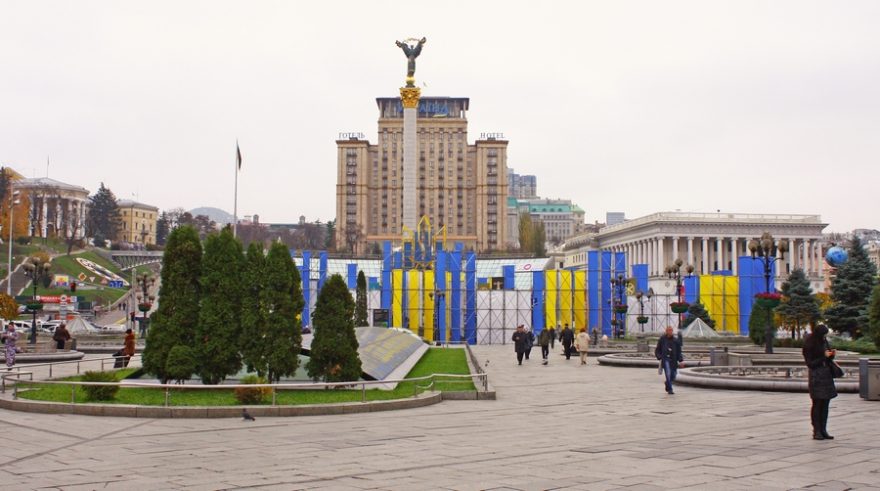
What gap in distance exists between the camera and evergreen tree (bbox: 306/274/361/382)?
1902cm

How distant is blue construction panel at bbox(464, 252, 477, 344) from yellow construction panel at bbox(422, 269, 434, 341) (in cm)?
272

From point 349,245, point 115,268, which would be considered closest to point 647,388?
point 115,268

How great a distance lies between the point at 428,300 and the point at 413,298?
128cm

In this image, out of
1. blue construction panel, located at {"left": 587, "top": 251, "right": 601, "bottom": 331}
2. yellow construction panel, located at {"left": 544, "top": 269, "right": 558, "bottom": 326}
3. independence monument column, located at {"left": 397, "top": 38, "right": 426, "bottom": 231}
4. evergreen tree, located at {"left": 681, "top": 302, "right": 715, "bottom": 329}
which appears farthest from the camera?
independence monument column, located at {"left": 397, "top": 38, "right": 426, "bottom": 231}

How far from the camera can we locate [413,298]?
67188mm

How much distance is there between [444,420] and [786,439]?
5553 mm

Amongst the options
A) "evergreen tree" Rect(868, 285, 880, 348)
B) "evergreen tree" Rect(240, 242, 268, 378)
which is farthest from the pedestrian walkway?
"evergreen tree" Rect(868, 285, 880, 348)

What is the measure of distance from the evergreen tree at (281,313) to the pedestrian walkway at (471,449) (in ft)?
12.7

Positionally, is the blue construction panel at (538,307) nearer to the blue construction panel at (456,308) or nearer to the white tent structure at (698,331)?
the blue construction panel at (456,308)

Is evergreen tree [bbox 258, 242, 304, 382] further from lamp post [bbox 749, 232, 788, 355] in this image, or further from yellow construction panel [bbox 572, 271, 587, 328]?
yellow construction panel [bbox 572, 271, 587, 328]

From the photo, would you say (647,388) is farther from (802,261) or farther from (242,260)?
(802,261)

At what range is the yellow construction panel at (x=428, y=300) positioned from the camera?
6544 cm

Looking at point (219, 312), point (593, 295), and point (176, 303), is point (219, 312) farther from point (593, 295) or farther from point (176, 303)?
point (593, 295)

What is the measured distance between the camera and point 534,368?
29781 millimetres
